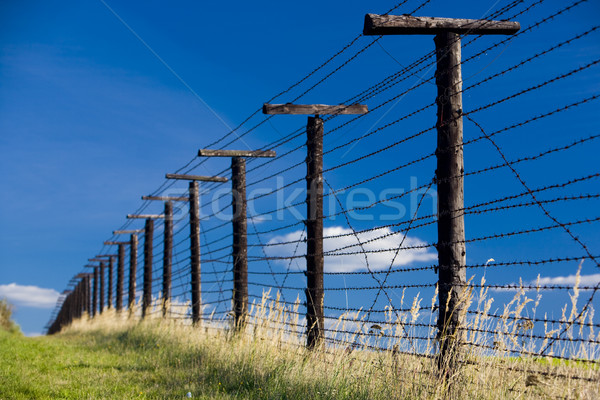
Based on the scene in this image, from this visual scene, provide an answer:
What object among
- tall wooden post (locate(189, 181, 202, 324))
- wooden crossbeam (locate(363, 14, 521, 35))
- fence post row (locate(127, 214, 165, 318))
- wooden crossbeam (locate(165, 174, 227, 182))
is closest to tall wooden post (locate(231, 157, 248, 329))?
wooden crossbeam (locate(165, 174, 227, 182))

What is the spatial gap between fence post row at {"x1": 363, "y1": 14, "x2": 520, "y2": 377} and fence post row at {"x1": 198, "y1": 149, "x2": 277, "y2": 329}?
5.87 metres

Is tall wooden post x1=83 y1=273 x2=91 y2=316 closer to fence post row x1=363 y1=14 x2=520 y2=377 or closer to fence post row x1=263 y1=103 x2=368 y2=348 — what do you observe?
fence post row x1=263 y1=103 x2=368 y2=348

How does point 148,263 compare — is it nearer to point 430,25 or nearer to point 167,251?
point 167,251

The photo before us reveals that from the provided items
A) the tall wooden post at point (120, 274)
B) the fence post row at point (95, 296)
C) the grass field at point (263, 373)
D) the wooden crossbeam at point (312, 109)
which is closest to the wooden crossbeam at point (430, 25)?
the wooden crossbeam at point (312, 109)

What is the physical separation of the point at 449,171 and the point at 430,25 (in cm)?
150

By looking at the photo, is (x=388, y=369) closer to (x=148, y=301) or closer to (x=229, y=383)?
(x=229, y=383)

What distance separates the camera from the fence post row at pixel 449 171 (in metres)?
4.95

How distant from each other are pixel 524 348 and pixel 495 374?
1.14 feet

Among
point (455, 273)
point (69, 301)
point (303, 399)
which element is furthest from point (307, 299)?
point (69, 301)

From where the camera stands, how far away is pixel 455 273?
4.97 m

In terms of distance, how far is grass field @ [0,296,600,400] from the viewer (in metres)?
4.57

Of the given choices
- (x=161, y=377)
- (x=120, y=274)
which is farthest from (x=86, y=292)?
(x=161, y=377)

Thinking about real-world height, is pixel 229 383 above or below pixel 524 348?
below

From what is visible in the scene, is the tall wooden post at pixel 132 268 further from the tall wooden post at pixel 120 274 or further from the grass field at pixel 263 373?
the grass field at pixel 263 373
